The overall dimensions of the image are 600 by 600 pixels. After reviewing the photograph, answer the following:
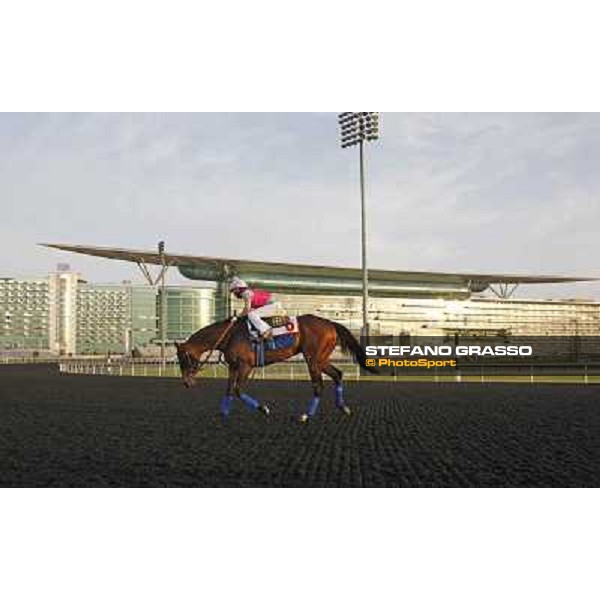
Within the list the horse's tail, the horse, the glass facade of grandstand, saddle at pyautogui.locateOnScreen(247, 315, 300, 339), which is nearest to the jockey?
saddle at pyautogui.locateOnScreen(247, 315, 300, 339)

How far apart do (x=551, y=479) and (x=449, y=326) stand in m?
58.6

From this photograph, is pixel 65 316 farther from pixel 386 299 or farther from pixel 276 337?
pixel 276 337

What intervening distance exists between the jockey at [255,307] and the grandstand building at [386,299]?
23.4m

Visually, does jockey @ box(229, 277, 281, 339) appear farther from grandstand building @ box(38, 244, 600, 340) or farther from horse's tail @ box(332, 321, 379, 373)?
grandstand building @ box(38, 244, 600, 340)

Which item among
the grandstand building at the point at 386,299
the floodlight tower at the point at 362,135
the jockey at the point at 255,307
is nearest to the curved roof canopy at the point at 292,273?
the grandstand building at the point at 386,299

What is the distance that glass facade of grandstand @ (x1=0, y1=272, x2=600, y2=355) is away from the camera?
52969mm

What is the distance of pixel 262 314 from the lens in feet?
45.3

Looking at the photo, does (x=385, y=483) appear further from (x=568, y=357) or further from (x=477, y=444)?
(x=568, y=357)

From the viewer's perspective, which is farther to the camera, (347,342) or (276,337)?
(347,342)

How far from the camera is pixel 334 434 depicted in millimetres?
12148

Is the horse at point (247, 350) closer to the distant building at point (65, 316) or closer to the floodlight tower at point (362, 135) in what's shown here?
the floodlight tower at point (362, 135)

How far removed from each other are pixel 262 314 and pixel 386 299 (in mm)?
49602

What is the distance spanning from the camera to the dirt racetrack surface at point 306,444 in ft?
28.1

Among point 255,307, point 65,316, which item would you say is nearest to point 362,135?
point 255,307
